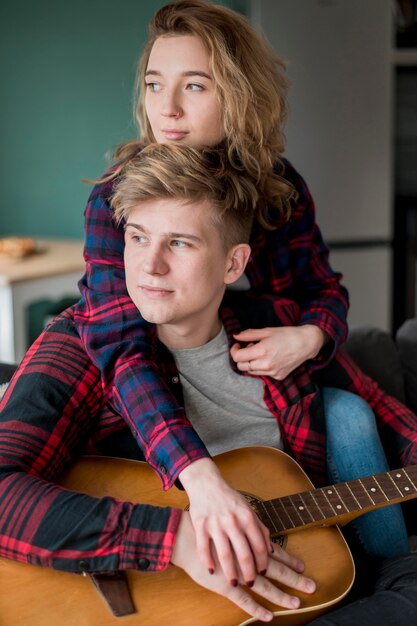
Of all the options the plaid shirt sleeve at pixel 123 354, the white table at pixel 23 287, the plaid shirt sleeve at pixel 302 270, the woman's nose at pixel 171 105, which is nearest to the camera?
the plaid shirt sleeve at pixel 123 354

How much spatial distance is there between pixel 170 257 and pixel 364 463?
54cm

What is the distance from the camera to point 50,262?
134 inches

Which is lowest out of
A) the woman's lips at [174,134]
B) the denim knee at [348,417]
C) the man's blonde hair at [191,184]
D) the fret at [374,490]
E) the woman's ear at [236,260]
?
the fret at [374,490]

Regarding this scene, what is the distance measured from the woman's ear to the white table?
5.38 ft

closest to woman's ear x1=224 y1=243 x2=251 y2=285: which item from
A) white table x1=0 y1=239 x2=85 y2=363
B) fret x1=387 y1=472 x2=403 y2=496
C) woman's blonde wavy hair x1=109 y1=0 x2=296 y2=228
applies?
woman's blonde wavy hair x1=109 y1=0 x2=296 y2=228

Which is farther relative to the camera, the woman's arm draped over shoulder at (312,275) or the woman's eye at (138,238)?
the woman's arm draped over shoulder at (312,275)

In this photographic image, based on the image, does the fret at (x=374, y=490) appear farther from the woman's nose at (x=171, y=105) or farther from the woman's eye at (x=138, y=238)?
the woman's nose at (x=171, y=105)

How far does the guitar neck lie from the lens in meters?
1.43

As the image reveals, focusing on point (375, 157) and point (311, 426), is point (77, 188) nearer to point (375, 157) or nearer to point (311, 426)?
point (375, 157)

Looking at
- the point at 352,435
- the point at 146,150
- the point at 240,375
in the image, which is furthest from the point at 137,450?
the point at 146,150

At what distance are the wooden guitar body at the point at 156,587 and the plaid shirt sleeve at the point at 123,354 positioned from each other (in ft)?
0.35

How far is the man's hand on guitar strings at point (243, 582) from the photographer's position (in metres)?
1.30

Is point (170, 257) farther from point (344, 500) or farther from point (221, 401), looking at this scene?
point (344, 500)

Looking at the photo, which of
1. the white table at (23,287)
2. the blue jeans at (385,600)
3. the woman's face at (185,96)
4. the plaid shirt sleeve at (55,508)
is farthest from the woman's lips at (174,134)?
the white table at (23,287)
